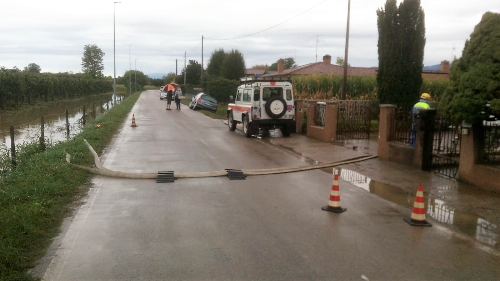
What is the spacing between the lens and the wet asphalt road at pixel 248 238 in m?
5.18

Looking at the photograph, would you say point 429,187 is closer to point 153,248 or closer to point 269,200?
point 269,200

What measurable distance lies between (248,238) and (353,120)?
12.9 meters

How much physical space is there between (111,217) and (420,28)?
16.8 meters

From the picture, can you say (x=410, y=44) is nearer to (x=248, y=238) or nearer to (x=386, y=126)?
(x=386, y=126)

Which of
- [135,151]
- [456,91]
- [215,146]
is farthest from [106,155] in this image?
[456,91]

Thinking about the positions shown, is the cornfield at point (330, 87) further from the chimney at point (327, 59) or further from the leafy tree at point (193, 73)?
the leafy tree at point (193, 73)

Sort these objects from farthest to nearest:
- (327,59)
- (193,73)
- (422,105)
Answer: (193,73), (327,59), (422,105)

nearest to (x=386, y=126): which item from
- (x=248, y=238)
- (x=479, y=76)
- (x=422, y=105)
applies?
(x=422, y=105)

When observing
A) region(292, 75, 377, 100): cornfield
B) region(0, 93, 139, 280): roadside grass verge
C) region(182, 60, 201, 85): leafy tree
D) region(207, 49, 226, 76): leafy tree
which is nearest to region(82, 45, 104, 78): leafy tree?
region(182, 60, 201, 85): leafy tree

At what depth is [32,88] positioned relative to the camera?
4700cm

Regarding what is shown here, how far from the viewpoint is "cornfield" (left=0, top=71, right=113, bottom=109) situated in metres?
39.4

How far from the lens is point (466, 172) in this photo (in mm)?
9898

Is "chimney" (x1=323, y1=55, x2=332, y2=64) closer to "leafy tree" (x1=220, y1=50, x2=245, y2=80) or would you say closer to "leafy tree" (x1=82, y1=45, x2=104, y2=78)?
"leafy tree" (x1=220, y1=50, x2=245, y2=80)

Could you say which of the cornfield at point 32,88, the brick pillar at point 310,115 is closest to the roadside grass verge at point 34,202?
the brick pillar at point 310,115
